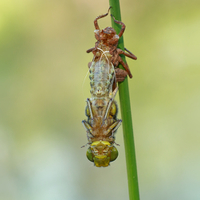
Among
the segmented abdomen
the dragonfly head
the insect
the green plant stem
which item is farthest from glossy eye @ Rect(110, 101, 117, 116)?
the green plant stem

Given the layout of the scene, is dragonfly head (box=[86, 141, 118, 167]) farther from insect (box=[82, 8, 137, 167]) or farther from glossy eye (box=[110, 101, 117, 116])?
glossy eye (box=[110, 101, 117, 116])

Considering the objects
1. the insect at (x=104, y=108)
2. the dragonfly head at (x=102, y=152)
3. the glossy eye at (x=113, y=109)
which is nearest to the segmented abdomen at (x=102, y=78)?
the insect at (x=104, y=108)

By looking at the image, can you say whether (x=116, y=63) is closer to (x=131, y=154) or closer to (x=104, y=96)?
(x=104, y=96)

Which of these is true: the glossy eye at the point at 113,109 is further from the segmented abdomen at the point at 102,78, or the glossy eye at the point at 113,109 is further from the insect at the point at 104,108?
the segmented abdomen at the point at 102,78

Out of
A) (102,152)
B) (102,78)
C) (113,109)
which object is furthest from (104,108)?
(102,152)

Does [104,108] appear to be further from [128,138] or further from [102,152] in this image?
A: [128,138]

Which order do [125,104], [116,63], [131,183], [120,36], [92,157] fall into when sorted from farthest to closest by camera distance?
1. [92,157]
2. [116,63]
3. [120,36]
4. [125,104]
5. [131,183]

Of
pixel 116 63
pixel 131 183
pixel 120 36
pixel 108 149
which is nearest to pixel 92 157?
pixel 108 149
